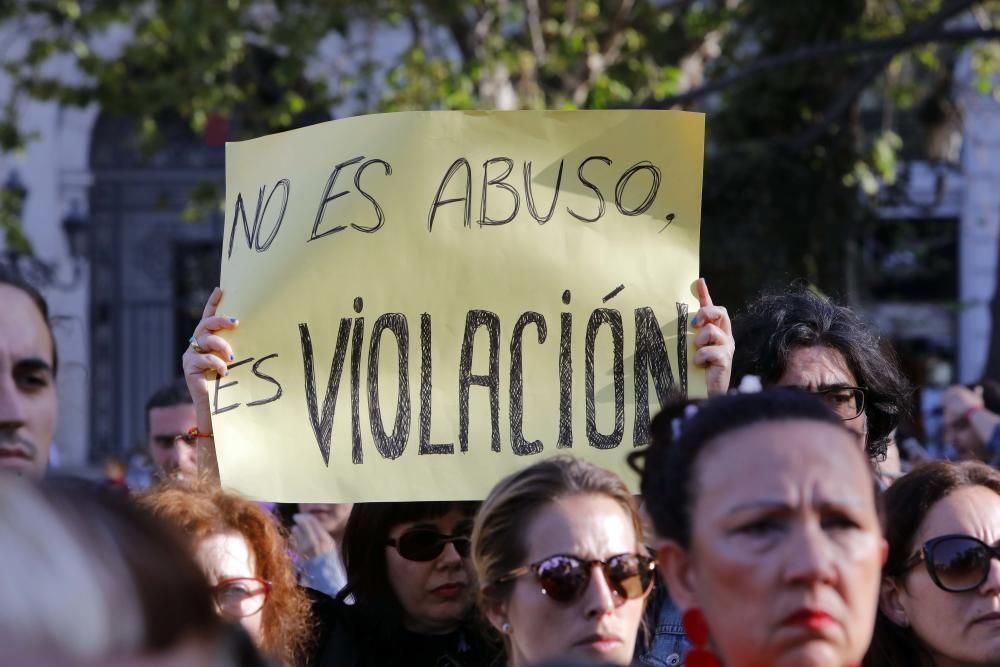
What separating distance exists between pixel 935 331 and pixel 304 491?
17064mm

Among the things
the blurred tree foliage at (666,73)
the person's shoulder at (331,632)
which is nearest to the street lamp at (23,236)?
the blurred tree foliage at (666,73)

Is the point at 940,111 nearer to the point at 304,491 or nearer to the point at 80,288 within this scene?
the point at 304,491

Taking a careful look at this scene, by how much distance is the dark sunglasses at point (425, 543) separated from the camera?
327cm

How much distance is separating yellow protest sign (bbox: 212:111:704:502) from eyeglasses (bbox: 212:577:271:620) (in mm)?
199

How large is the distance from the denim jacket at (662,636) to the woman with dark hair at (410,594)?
36cm

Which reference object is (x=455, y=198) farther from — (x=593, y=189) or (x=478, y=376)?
(x=478, y=376)

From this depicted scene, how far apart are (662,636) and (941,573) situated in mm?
620

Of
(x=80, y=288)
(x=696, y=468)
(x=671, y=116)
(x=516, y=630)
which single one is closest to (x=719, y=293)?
(x=671, y=116)

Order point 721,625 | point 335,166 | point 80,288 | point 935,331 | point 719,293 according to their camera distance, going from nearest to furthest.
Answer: point 721,625 → point 335,166 → point 719,293 → point 80,288 → point 935,331

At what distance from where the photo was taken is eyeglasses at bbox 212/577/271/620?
9.99 feet

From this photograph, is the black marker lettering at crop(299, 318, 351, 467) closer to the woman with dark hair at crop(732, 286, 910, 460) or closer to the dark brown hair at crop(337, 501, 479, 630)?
the dark brown hair at crop(337, 501, 479, 630)

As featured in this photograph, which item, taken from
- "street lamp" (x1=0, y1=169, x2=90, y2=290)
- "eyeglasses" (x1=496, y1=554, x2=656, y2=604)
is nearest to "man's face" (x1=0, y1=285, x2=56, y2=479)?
"eyeglasses" (x1=496, y1=554, x2=656, y2=604)

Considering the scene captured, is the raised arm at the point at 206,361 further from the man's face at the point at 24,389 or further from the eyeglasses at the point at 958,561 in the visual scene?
the eyeglasses at the point at 958,561

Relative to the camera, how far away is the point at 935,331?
747 inches
